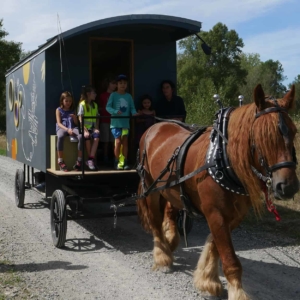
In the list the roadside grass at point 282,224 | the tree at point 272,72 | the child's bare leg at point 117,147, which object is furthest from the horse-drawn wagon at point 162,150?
the tree at point 272,72

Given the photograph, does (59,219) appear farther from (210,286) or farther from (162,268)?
(210,286)

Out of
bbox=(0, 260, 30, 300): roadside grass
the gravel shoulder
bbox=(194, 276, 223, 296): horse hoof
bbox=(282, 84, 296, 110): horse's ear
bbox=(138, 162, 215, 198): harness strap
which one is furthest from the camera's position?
the gravel shoulder

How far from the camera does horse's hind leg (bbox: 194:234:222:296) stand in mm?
4305

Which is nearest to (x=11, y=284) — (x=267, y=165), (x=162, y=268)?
(x=162, y=268)

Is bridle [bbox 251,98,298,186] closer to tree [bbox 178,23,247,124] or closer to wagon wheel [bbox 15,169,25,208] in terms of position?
wagon wheel [bbox 15,169,25,208]

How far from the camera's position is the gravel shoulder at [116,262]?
455cm

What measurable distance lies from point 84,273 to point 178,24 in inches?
145

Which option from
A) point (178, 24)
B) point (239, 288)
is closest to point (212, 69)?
point (178, 24)

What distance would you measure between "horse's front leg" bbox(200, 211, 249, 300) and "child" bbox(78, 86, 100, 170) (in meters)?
2.66

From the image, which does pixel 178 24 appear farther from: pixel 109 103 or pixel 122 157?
pixel 122 157

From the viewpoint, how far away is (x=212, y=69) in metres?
Answer: 44.8

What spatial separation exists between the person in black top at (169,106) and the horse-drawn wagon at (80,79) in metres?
0.29

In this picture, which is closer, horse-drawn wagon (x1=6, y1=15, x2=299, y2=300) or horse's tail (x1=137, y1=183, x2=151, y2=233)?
horse-drawn wagon (x1=6, y1=15, x2=299, y2=300)

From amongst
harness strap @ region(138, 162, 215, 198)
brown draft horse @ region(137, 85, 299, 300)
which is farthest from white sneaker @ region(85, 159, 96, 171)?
brown draft horse @ region(137, 85, 299, 300)
